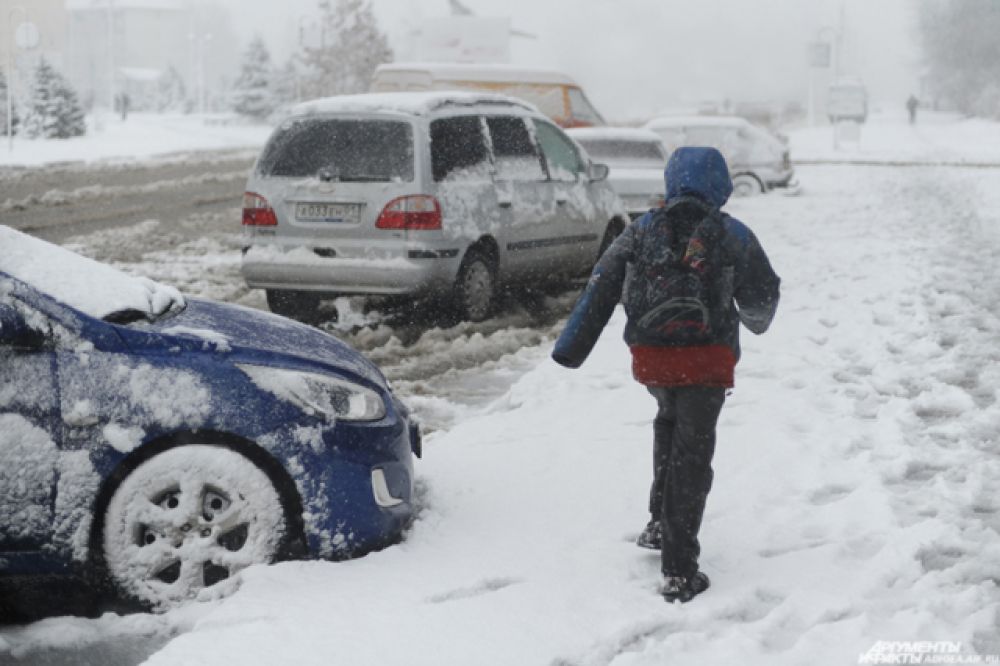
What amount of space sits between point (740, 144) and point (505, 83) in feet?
15.5

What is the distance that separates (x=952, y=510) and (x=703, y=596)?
1506 millimetres

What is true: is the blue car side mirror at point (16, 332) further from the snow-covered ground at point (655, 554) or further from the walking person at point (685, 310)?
the walking person at point (685, 310)

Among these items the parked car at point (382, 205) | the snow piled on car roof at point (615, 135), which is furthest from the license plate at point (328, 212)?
the snow piled on car roof at point (615, 135)

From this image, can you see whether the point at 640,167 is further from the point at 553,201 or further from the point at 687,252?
the point at 687,252

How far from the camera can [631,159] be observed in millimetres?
19328

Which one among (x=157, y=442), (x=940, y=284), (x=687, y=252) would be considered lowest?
(x=940, y=284)

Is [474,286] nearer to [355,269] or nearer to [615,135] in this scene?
[355,269]

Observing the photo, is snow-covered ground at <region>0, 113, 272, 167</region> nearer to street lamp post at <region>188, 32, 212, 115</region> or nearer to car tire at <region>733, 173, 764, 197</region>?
street lamp post at <region>188, 32, 212, 115</region>


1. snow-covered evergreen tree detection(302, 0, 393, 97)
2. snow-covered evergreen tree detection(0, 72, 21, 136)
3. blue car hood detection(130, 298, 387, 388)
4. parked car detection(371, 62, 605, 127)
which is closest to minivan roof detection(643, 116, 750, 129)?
parked car detection(371, 62, 605, 127)

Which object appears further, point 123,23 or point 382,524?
point 123,23

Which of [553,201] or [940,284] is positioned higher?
[553,201]

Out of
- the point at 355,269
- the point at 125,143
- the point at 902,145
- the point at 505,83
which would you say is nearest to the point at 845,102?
the point at 902,145

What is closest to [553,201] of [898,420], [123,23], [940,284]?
[940,284]

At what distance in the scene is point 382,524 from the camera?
493 cm
